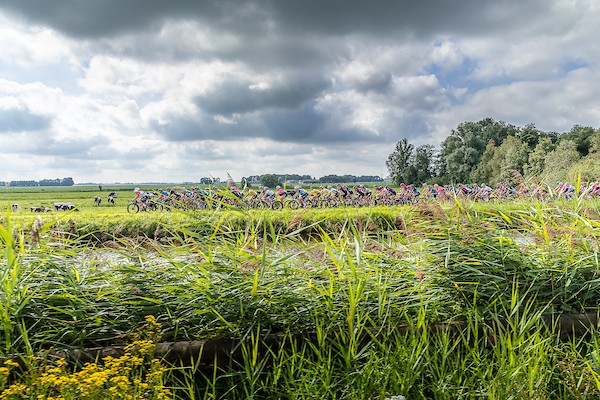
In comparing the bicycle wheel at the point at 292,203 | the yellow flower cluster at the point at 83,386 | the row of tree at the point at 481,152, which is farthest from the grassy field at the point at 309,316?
the row of tree at the point at 481,152

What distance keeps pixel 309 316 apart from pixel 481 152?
132ft

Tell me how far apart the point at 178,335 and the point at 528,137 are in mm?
39870

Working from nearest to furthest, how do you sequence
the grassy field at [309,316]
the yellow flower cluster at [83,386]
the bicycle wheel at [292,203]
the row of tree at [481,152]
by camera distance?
the yellow flower cluster at [83,386], the grassy field at [309,316], the bicycle wheel at [292,203], the row of tree at [481,152]

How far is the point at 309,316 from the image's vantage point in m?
2.19

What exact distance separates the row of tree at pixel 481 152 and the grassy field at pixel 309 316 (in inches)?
1084

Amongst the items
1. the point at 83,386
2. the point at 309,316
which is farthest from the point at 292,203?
the point at 83,386

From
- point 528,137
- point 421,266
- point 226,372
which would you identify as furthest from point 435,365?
point 528,137

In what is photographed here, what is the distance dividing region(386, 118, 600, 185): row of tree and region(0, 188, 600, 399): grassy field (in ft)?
90.3

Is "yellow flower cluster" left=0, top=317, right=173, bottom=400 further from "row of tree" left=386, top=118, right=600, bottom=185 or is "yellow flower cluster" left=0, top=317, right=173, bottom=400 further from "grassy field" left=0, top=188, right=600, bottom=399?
"row of tree" left=386, top=118, right=600, bottom=185

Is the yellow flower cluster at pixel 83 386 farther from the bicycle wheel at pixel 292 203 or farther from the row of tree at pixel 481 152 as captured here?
the row of tree at pixel 481 152

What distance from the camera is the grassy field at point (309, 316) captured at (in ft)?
6.30

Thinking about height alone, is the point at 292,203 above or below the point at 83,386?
above

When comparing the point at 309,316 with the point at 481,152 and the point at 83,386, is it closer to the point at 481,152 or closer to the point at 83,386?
the point at 83,386

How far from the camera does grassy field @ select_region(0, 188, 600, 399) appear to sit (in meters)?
1.92
